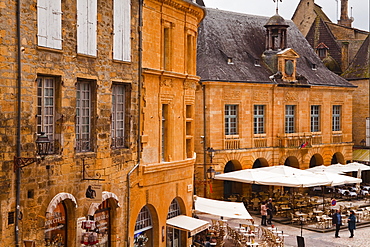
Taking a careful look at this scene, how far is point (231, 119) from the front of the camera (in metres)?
33.2

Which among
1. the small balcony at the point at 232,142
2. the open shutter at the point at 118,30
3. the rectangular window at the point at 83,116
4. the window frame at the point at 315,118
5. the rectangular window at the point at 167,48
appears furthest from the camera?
the window frame at the point at 315,118

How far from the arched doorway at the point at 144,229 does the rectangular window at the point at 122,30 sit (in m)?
4.81

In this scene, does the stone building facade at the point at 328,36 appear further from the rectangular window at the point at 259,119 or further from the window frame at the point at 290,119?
the rectangular window at the point at 259,119

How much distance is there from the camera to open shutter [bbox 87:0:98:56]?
46.7 ft

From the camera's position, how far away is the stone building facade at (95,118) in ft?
39.8

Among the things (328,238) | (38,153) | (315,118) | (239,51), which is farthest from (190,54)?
(315,118)

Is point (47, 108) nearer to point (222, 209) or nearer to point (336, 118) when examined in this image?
point (222, 209)

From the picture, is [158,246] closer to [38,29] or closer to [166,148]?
[166,148]

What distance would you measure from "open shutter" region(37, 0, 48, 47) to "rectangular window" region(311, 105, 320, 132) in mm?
27437

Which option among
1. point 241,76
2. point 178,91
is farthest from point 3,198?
point 241,76

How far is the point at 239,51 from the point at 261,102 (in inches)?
136

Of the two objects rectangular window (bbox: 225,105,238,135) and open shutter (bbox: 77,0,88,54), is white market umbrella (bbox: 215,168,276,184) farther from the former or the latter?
open shutter (bbox: 77,0,88,54)

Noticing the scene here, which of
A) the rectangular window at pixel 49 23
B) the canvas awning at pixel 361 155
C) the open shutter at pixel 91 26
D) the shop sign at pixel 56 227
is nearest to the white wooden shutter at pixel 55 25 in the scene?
the rectangular window at pixel 49 23

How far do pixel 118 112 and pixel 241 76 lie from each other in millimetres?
18034
